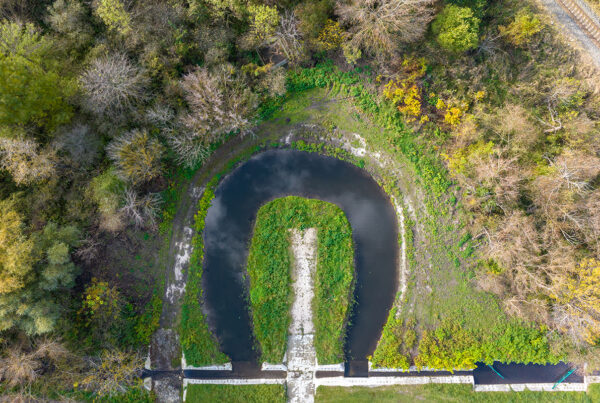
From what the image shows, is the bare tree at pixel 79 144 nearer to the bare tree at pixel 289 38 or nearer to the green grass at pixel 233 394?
the bare tree at pixel 289 38

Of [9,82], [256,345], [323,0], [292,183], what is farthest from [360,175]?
[9,82]

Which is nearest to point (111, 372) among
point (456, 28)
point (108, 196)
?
point (108, 196)

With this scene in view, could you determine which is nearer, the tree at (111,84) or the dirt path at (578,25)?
the tree at (111,84)

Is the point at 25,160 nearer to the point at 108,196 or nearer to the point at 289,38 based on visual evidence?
the point at 108,196

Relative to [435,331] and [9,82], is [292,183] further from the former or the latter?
[9,82]

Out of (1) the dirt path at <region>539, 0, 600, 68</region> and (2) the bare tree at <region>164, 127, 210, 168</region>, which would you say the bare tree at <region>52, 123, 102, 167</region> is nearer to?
(2) the bare tree at <region>164, 127, 210, 168</region>

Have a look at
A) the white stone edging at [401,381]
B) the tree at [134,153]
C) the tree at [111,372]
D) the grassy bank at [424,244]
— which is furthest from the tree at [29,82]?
the white stone edging at [401,381]

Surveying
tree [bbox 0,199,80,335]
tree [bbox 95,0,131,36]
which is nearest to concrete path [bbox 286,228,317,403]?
tree [bbox 0,199,80,335]
